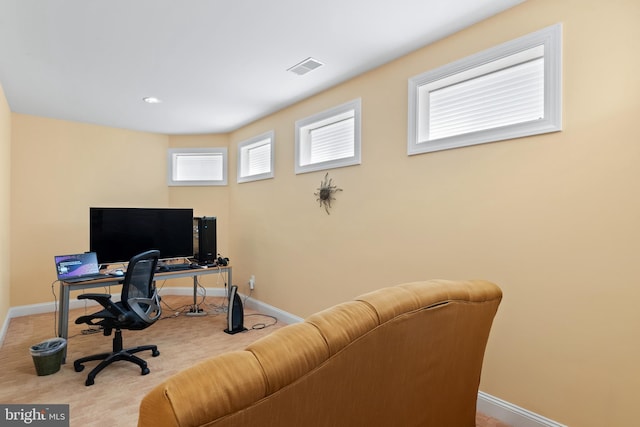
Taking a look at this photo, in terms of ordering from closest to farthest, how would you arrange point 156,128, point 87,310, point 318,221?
point 318,221
point 87,310
point 156,128

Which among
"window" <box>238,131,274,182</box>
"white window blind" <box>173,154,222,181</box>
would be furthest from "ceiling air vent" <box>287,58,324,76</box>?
"white window blind" <box>173,154,222,181</box>

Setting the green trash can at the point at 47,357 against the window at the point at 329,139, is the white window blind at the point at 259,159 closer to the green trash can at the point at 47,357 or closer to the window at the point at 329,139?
the window at the point at 329,139

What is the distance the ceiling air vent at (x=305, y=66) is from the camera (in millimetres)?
2924

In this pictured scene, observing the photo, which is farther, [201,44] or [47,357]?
[47,357]

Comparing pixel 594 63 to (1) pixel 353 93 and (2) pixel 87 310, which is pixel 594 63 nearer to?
(1) pixel 353 93

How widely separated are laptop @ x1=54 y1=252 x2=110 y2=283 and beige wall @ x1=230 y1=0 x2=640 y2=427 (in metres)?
2.64

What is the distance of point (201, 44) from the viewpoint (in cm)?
262

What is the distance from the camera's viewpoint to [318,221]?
3.71 metres

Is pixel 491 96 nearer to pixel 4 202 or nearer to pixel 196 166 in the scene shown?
pixel 196 166

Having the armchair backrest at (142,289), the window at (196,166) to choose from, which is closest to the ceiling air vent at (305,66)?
the armchair backrest at (142,289)

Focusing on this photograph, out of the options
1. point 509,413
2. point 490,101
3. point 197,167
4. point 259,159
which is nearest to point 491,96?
point 490,101

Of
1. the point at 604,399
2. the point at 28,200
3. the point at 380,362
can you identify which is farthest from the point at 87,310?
the point at 604,399

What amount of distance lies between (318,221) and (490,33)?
227cm

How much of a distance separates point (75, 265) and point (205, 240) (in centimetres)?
138
